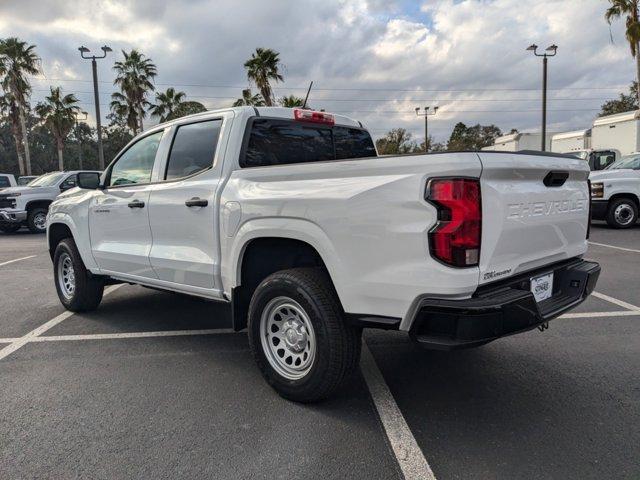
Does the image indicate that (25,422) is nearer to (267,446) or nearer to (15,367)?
(15,367)

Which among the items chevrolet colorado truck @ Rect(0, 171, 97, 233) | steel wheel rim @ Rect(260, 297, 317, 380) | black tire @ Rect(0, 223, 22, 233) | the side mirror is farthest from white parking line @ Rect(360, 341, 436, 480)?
black tire @ Rect(0, 223, 22, 233)

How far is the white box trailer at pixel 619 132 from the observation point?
16.8 meters

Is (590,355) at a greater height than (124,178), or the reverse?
(124,178)

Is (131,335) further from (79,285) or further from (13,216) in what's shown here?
(13,216)

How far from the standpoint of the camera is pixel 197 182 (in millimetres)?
3838

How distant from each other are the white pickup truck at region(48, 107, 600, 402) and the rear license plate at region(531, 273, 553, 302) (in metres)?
0.01

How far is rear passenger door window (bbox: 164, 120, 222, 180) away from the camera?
3.93 m

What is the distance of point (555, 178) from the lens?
314cm

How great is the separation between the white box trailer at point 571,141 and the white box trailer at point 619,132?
1.30 meters

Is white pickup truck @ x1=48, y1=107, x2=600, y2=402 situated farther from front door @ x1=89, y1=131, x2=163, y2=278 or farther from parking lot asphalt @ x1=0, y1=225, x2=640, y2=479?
parking lot asphalt @ x1=0, y1=225, x2=640, y2=479

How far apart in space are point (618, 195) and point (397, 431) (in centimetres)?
1162

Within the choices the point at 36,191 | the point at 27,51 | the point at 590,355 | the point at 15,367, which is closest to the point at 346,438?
the point at 590,355

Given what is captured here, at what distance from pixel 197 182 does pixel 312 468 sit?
7.42 feet

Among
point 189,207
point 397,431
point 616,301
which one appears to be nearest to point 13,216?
point 189,207
